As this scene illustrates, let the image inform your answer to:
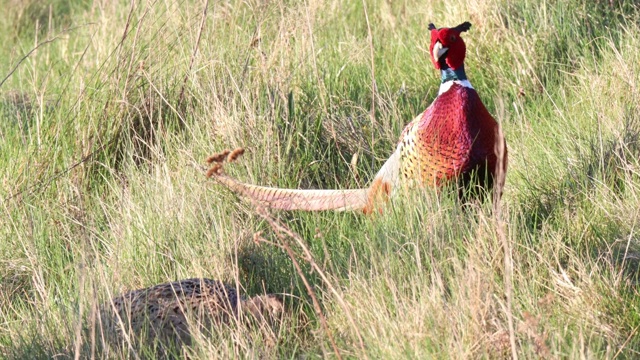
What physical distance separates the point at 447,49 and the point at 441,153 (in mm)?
445

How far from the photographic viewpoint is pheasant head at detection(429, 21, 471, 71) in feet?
12.3

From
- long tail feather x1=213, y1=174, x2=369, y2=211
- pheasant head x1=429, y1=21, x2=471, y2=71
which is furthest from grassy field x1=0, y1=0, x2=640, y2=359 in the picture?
pheasant head x1=429, y1=21, x2=471, y2=71

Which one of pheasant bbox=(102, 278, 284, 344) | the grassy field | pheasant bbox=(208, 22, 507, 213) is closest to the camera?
the grassy field

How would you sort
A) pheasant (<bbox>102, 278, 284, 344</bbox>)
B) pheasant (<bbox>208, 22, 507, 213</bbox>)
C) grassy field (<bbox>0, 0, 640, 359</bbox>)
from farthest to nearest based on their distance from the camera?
1. pheasant (<bbox>208, 22, 507, 213</bbox>)
2. pheasant (<bbox>102, 278, 284, 344</bbox>)
3. grassy field (<bbox>0, 0, 640, 359</bbox>)

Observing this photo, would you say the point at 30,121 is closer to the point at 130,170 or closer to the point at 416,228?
the point at 130,170

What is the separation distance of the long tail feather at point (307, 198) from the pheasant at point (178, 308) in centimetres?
70

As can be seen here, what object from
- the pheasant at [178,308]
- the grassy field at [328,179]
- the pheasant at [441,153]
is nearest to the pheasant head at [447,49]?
the pheasant at [441,153]

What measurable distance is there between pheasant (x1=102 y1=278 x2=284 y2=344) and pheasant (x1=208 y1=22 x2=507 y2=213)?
0.46m

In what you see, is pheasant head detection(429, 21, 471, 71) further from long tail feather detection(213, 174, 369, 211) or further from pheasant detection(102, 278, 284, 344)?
pheasant detection(102, 278, 284, 344)

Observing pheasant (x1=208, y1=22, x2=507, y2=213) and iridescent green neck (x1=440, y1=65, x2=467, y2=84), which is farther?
iridescent green neck (x1=440, y1=65, x2=467, y2=84)

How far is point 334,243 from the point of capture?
352cm

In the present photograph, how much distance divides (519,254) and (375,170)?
4.00ft

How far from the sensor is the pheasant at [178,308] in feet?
9.82

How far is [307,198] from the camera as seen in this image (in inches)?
151
